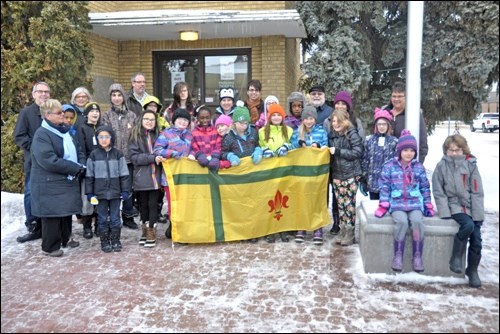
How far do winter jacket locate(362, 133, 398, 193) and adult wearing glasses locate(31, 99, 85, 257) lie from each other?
3.54 metres

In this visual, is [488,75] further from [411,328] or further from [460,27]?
[411,328]

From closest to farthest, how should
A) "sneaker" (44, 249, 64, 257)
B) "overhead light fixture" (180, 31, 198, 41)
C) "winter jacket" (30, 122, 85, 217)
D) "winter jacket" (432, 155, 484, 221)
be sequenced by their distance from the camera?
"winter jacket" (432, 155, 484, 221)
"winter jacket" (30, 122, 85, 217)
"sneaker" (44, 249, 64, 257)
"overhead light fixture" (180, 31, 198, 41)

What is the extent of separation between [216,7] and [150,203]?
209 inches

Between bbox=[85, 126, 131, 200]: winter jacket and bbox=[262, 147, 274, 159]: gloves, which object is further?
bbox=[262, 147, 274, 159]: gloves

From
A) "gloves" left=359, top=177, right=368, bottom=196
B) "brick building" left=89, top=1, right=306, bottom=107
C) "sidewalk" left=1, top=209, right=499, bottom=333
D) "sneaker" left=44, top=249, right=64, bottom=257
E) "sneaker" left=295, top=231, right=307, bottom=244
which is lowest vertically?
"sidewalk" left=1, top=209, right=499, bottom=333

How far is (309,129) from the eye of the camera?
5848mm

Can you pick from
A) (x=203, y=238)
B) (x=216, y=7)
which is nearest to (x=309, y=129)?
→ (x=203, y=238)

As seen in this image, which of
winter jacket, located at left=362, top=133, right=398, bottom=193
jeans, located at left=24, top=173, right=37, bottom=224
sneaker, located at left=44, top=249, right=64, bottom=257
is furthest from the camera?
jeans, located at left=24, top=173, right=37, bottom=224

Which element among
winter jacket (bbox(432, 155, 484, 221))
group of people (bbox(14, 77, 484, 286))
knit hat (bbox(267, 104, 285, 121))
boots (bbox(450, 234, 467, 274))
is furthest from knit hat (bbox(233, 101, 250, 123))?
boots (bbox(450, 234, 467, 274))

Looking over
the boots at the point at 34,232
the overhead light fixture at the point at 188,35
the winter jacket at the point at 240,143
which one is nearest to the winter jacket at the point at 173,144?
the winter jacket at the point at 240,143

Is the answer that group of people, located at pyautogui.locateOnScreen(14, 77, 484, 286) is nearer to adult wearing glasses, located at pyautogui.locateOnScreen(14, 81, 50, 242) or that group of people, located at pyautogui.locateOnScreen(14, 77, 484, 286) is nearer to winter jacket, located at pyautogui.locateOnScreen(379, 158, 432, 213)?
adult wearing glasses, located at pyautogui.locateOnScreen(14, 81, 50, 242)

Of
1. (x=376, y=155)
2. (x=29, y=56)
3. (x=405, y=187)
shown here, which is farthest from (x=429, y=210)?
(x=29, y=56)

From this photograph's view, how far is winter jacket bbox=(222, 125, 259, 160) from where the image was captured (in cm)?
586

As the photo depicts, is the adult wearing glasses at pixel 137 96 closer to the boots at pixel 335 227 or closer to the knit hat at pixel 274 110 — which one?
the knit hat at pixel 274 110
